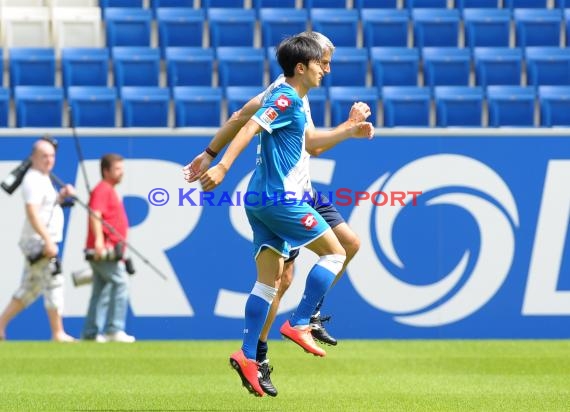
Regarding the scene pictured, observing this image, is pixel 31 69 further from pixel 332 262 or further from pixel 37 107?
pixel 332 262

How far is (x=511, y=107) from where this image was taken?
15.3 metres

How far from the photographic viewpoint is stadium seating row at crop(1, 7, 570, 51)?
16.2 metres

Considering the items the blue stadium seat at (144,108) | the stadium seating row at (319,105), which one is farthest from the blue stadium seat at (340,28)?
the blue stadium seat at (144,108)

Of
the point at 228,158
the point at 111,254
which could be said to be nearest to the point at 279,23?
the point at 111,254

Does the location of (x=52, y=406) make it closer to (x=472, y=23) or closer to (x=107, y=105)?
(x=107, y=105)

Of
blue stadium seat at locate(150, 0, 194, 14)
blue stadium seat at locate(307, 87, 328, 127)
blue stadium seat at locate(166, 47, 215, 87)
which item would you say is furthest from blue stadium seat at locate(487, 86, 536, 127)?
blue stadium seat at locate(150, 0, 194, 14)

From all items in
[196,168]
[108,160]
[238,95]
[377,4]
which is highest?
[377,4]

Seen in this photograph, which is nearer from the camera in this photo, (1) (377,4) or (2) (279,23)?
(2) (279,23)

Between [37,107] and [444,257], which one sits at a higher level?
[37,107]

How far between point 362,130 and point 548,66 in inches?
364

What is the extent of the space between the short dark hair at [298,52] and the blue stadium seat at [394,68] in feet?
27.7

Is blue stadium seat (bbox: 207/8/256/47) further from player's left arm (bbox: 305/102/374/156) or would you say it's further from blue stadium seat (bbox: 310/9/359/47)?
player's left arm (bbox: 305/102/374/156)

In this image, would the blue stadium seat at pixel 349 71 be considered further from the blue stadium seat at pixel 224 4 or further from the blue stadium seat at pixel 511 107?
the blue stadium seat at pixel 224 4

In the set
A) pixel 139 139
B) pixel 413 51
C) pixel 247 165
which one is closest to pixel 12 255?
pixel 139 139
